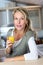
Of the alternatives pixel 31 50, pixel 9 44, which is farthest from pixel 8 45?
pixel 31 50

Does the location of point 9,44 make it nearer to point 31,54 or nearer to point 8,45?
point 8,45

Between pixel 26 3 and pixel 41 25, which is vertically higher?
pixel 26 3

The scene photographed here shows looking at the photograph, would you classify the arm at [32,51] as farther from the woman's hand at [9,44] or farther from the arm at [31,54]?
the woman's hand at [9,44]

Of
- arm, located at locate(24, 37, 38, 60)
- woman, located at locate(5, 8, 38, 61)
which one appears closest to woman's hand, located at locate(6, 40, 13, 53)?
woman, located at locate(5, 8, 38, 61)

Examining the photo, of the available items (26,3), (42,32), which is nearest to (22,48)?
(42,32)

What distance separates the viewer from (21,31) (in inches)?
45.1

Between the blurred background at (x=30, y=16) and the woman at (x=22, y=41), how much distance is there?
0.04m

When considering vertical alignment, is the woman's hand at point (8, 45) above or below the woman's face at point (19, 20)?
below

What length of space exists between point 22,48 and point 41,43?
0.51ft

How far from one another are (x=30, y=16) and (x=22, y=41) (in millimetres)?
191

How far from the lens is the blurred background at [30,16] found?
3.71ft

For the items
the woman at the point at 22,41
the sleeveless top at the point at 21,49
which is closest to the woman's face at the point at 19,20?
the woman at the point at 22,41

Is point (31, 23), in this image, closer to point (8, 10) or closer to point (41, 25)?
point (41, 25)

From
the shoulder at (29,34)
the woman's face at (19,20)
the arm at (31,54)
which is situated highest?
the woman's face at (19,20)
